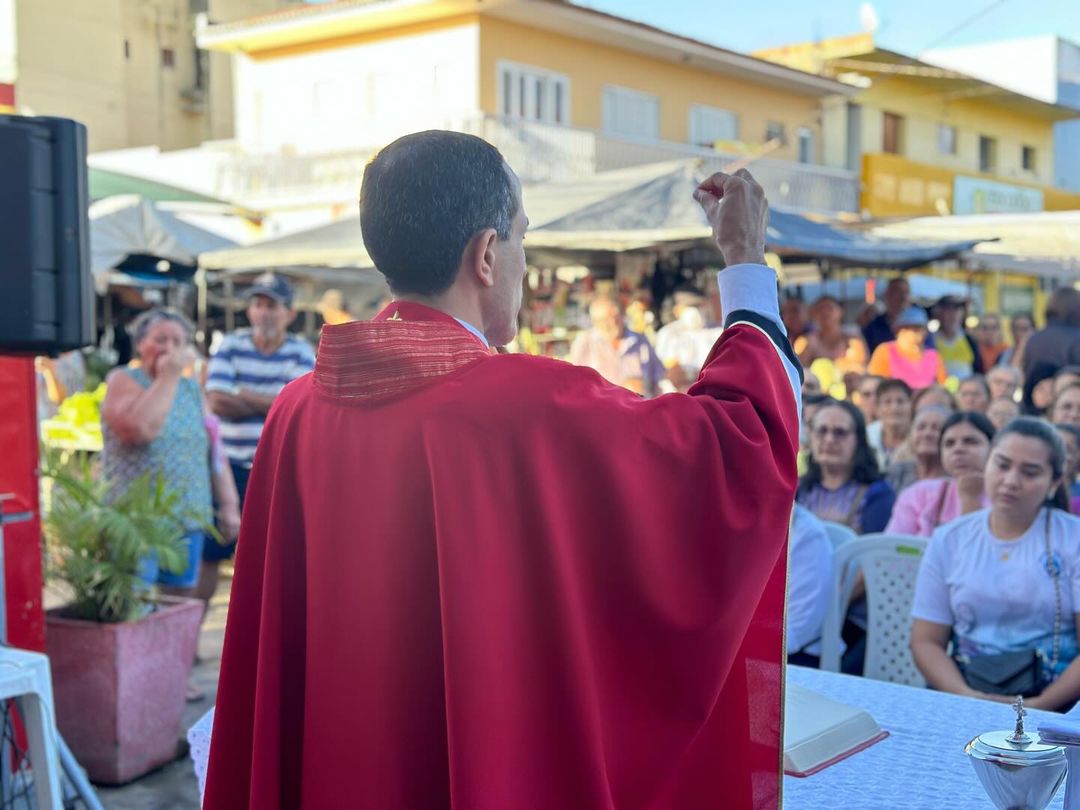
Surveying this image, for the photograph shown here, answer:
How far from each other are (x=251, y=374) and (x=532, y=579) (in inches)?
194

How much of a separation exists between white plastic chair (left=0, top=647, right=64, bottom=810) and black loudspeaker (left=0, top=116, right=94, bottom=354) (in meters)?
0.83

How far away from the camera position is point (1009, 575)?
373 centimetres

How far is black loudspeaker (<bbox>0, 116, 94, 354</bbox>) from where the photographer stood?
312 centimetres

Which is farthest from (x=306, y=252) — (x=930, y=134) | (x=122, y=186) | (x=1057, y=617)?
(x=930, y=134)

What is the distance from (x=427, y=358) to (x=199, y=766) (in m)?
1.34

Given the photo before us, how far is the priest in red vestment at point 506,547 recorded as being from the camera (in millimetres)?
1658

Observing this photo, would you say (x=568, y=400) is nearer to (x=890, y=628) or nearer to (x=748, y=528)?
(x=748, y=528)

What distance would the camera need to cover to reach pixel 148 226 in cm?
1247

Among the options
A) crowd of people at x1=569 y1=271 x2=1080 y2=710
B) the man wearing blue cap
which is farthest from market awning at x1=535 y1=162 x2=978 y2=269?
the man wearing blue cap

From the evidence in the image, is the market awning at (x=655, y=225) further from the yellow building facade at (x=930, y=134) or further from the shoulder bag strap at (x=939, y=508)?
the yellow building facade at (x=930, y=134)

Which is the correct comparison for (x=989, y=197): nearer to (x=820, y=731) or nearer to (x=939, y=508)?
(x=939, y=508)

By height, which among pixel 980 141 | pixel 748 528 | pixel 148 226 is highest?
pixel 980 141

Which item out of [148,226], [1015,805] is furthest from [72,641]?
[148,226]

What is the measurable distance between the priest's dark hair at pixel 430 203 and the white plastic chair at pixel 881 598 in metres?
2.93
